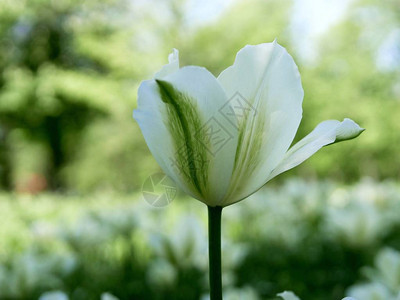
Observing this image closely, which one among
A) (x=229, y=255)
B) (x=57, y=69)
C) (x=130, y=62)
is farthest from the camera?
(x=57, y=69)

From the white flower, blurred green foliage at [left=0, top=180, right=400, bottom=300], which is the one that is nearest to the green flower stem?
the white flower

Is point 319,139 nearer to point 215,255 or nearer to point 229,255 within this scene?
point 215,255

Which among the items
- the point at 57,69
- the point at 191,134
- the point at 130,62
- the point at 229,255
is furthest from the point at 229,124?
the point at 57,69

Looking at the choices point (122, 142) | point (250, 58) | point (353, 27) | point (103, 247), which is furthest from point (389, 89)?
point (250, 58)

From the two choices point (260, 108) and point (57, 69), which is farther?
point (57, 69)

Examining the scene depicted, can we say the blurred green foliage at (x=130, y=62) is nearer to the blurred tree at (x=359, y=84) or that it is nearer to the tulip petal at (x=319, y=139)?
the blurred tree at (x=359, y=84)

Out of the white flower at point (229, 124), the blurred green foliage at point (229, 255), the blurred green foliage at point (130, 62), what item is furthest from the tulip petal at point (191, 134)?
the blurred green foliage at point (130, 62)

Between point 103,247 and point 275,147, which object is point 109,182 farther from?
point 275,147
